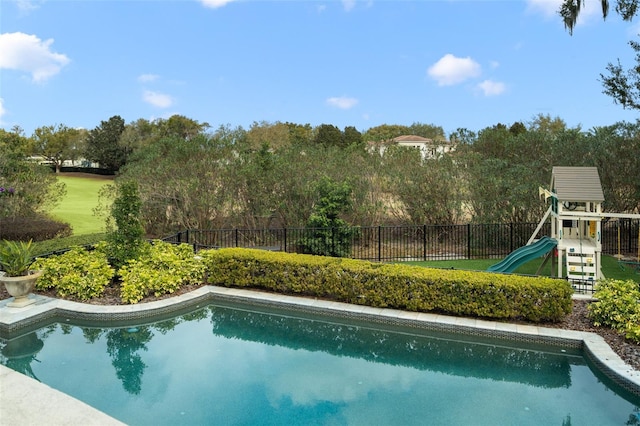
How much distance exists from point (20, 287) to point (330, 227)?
713cm

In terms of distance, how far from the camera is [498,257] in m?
13.1

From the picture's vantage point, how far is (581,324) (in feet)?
25.0

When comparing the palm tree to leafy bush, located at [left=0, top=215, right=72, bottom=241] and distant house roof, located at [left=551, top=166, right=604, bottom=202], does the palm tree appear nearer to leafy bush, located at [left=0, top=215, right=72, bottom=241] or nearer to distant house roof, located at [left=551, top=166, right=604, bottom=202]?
distant house roof, located at [left=551, top=166, right=604, bottom=202]

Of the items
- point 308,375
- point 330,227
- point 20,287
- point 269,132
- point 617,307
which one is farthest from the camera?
point 269,132

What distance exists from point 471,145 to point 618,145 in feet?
14.7

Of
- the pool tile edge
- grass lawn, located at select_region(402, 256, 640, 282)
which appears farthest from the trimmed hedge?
grass lawn, located at select_region(402, 256, 640, 282)

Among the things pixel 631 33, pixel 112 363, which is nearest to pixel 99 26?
pixel 112 363

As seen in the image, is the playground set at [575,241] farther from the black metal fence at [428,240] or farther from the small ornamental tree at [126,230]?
the small ornamental tree at [126,230]

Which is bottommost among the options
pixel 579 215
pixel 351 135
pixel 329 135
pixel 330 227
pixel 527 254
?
pixel 527 254

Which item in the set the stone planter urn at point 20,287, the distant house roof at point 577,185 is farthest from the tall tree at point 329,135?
the stone planter urn at point 20,287

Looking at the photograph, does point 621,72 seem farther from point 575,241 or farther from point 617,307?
point 617,307

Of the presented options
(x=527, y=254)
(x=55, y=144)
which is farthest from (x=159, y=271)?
(x=55, y=144)

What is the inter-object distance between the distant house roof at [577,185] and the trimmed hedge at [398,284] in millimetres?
2501

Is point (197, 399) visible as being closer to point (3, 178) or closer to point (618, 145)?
point (618, 145)
